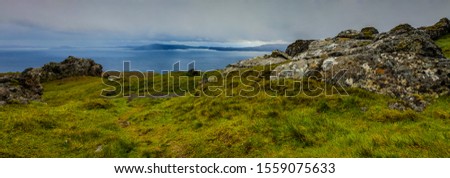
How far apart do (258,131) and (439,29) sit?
215ft

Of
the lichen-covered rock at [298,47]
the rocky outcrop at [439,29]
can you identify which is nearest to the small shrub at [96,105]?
the lichen-covered rock at [298,47]

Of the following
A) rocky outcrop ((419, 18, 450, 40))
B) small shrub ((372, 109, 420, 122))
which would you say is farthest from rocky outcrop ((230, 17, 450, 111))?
rocky outcrop ((419, 18, 450, 40))

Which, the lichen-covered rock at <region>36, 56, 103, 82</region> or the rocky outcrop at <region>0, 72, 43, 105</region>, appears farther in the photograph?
the lichen-covered rock at <region>36, 56, 103, 82</region>

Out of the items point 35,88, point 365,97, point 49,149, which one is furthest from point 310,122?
point 35,88

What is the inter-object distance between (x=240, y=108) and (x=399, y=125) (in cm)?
836

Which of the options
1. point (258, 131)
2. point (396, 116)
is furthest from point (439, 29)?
point (258, 131)

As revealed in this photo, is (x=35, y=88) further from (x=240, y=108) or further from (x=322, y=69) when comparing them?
(x=322, y=69)

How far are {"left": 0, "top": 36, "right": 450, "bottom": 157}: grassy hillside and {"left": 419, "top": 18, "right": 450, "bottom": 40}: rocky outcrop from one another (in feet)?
180

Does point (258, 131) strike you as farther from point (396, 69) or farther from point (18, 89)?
point (18, 89)

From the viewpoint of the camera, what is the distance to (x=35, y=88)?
32.9m

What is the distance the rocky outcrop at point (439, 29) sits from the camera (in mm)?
59150

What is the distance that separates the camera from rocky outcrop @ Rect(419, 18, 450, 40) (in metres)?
59.2

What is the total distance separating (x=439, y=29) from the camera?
6150cm

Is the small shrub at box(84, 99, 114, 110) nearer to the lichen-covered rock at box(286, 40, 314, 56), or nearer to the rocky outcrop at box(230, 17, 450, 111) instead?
the rocky outcrop at box(230, 17, 450, 111)
